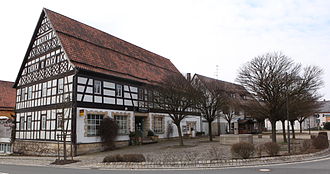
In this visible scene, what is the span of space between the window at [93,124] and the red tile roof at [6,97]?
20.4 m

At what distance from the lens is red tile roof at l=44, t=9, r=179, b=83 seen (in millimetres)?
23627

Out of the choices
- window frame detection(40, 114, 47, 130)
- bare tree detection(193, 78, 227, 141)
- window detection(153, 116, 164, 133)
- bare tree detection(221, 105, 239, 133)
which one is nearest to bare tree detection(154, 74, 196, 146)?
bare tree detection(193, 78, 227, 141)

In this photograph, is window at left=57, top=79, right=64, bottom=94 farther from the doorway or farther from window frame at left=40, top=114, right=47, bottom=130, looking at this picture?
the doorway

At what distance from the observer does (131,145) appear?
25.8m

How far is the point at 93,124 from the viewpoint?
2289 cm

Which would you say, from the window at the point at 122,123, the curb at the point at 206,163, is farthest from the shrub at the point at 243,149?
the window at the point at 122,123

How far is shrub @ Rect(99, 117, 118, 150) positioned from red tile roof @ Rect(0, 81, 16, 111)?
21.0 metres

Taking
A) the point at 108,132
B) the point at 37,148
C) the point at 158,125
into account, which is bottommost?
the point at 37,148

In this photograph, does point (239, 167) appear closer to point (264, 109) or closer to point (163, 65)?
point (264, 109)

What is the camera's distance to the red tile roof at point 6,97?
3711 cm

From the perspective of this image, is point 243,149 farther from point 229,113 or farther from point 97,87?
point 229,113

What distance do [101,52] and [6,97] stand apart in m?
19.9

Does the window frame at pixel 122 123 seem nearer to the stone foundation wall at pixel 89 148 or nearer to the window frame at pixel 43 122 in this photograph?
the stone foundation wall at pixel 89 148

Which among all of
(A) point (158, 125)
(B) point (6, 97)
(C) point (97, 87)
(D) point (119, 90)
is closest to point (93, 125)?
(C) point (97, 87)
